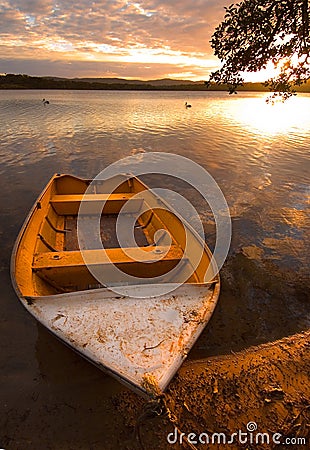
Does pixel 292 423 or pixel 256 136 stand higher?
pixel 256 136

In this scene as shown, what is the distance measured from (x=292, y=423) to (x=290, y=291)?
10.8 ft

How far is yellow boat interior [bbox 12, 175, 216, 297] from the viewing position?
16.6ft

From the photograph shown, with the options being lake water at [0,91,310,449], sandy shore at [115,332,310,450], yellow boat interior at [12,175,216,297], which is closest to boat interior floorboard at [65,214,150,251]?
yellow boat interior at [12,175,216,297]

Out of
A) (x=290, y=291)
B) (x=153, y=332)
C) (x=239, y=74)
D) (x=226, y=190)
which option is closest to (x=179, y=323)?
(x=153, y=332)

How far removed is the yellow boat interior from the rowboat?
18 millimetres

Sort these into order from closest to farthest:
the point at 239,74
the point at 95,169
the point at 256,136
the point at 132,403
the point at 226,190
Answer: the point at 132,403 → the point at 239,74 → the point at 226,190 → the point at 95,169 → the point at 256,136

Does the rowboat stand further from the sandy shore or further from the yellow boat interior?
the sandy shore

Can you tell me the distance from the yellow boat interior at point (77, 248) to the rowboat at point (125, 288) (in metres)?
Result: 0.02

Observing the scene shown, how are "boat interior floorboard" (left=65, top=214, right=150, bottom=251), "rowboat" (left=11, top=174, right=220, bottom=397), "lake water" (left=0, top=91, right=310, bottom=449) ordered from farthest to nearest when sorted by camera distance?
"boat interior floorboard" (left=65, top=214, right=150, bottom=251) < "lake water" (left=0, top=91, right=310, bottom=449) < "rowboat" (left=11, top=174, right=220, bottom=397)

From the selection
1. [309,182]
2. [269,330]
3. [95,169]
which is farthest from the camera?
[95,169]

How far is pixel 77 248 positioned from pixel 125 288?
2.96m

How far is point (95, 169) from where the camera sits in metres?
Answer: 16.5

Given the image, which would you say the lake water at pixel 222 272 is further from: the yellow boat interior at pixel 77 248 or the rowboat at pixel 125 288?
the yellow boat interior at pixel 77 248

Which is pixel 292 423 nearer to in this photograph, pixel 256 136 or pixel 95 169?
pixel 95 169
